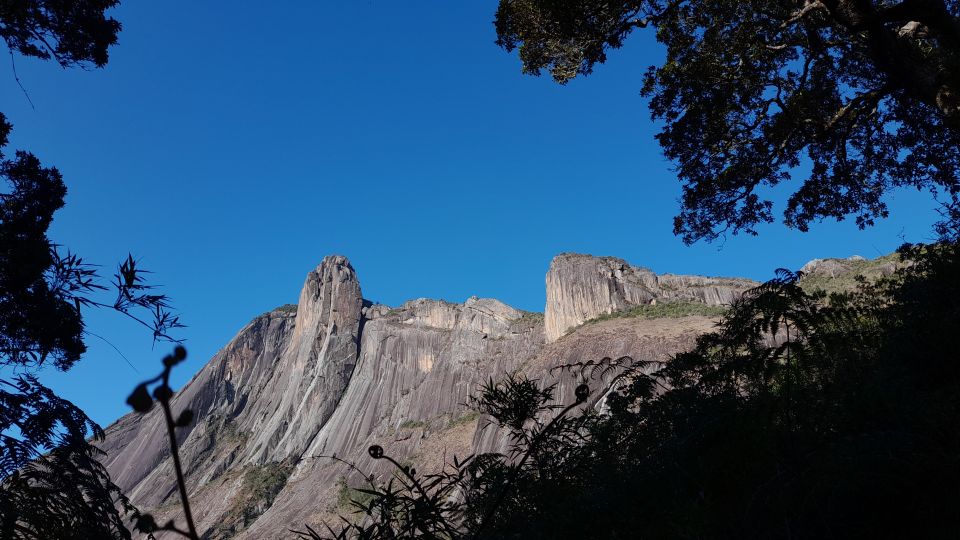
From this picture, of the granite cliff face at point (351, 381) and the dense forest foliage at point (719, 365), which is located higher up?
the granite cliff face at point (351, 381)

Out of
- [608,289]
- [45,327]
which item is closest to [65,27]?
[45,327]

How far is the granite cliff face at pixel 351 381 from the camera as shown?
6047cm

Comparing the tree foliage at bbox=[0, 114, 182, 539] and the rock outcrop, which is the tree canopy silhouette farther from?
the rock outcrop

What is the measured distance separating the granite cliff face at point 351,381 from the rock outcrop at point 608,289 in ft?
0.58

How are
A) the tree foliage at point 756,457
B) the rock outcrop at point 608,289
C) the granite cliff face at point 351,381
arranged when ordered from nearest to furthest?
the tree foliage at point 756,457 < the granite cliff face at point 351,381 < the rock outcrop at point 608,289

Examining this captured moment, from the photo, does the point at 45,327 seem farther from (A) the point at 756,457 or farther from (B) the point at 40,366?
(A) the point at 756,457

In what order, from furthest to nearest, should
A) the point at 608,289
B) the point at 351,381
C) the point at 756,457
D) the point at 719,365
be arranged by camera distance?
the point at 351,381
the point at 608,289
the point at 719,365
the point at 756,457

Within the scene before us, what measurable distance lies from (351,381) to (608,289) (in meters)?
46.6

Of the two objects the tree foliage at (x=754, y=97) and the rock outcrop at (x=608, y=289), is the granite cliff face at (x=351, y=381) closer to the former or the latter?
the rock outcrop at (x=608, y=289)

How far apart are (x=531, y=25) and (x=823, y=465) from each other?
29.0 feet

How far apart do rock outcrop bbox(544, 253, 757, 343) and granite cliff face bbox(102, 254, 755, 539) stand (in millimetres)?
177

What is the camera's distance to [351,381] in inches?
3467

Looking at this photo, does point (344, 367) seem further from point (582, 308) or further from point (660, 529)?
point (660, 529)

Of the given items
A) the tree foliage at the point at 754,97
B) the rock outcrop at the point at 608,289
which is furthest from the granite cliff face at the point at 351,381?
the tree foliage at the point at 754,97
